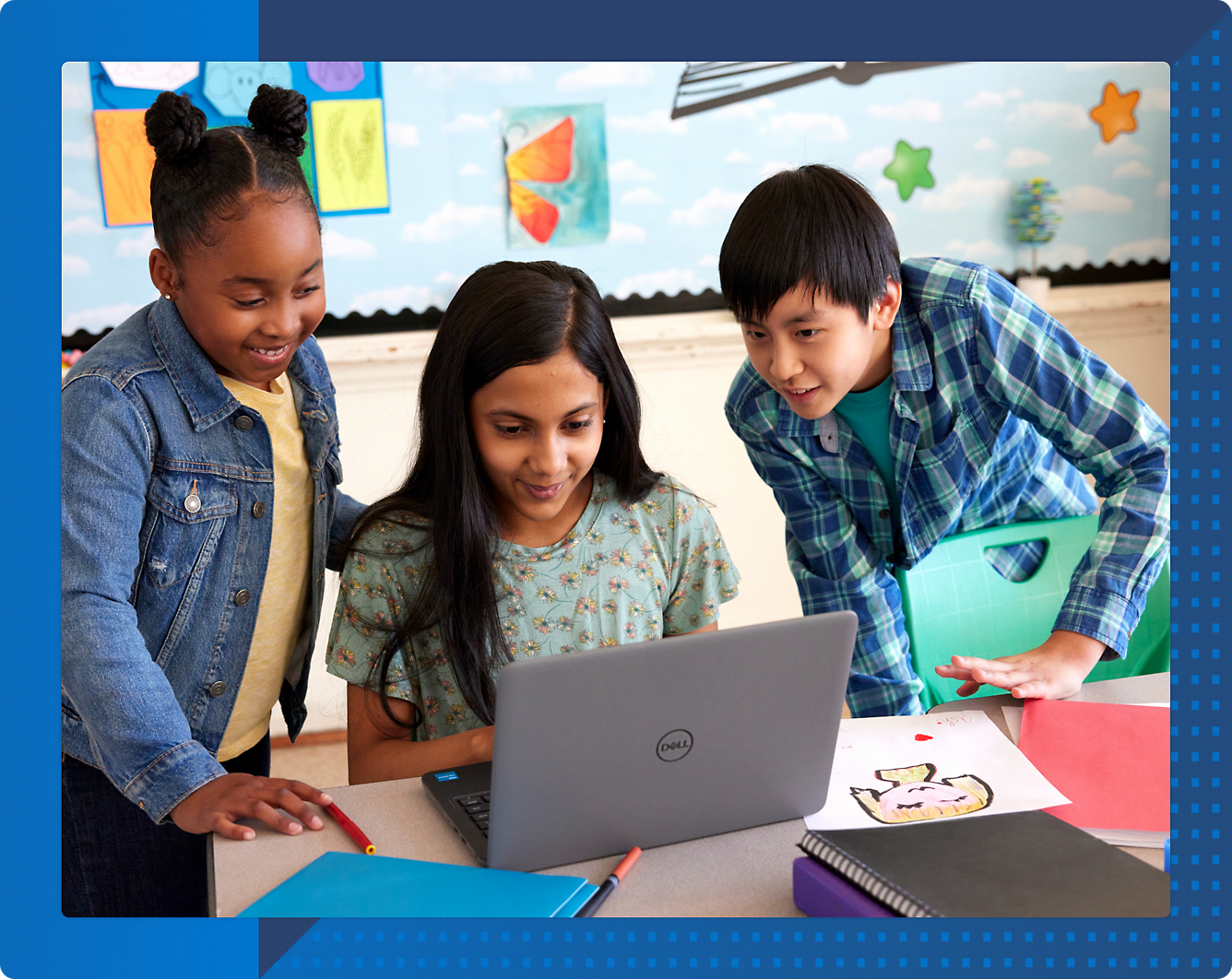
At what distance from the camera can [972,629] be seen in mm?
1313

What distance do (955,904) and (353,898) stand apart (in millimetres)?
407

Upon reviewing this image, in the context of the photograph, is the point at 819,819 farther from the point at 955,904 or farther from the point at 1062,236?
the point at 1062,236

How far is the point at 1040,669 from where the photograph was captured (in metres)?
1.07

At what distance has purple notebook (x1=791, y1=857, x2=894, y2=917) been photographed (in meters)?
0.68

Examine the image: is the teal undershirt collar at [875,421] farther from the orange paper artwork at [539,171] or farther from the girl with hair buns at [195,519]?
the orange paper artwork at [539,171]

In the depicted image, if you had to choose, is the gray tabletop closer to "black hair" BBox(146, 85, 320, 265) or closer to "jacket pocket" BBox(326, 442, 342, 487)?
"jacket pocket" BBox(326, 442, 342, 487)

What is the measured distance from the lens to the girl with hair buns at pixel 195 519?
2.96 feet

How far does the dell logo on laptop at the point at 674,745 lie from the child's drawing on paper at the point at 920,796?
0.19 metres

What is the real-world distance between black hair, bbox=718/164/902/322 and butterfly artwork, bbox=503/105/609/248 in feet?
4.22

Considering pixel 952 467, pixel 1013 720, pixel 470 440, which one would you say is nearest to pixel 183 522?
pixel 470 440

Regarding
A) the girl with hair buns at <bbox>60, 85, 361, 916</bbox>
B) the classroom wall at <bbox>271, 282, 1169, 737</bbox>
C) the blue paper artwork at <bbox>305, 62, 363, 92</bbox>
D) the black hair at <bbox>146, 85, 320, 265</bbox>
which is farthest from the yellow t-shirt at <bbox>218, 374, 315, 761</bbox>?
the blue paper artwork at <bbox>305, 62, 363, 92</bbox>

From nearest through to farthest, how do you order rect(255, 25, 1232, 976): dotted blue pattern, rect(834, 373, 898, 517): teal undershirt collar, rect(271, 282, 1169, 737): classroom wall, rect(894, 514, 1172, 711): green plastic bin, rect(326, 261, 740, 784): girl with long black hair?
rect(255, 25, 1232, 976): dotted blue pattern, rect(326, 261, 740, 784): girl with long black hair, rect(894, 514, 1172, 711): green plastic bin, rect(834, 373, 898, 517): teal undershirt collar, rect(271, 282, 1169, 737): classroom wall

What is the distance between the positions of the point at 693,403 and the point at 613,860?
1891mm

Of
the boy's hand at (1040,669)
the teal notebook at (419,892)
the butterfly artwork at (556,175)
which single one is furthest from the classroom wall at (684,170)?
the teal notebook at (419,892)
